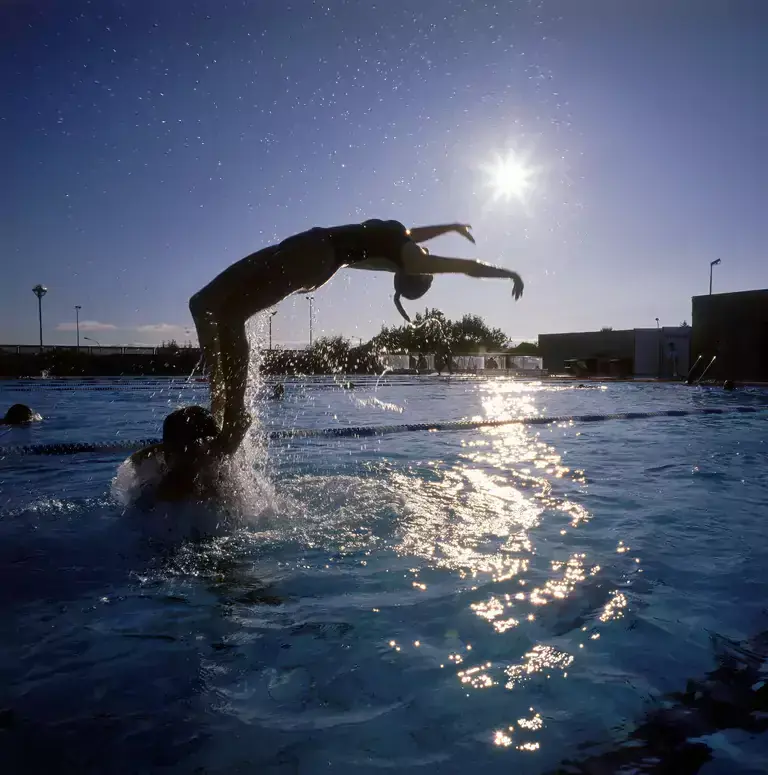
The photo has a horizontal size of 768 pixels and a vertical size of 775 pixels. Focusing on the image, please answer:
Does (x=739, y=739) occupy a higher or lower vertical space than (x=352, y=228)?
lower

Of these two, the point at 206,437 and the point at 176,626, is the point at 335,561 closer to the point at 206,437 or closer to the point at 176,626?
the point at 176,626

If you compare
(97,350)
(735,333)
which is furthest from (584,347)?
(97,350)

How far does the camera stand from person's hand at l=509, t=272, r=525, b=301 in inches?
172

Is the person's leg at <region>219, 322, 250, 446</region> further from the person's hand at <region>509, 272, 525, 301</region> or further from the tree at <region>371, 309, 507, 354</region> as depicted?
the tree at <region>371, 309, 507, 354</region>

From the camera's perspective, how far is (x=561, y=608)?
7.73 feet

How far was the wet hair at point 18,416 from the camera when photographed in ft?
30.7

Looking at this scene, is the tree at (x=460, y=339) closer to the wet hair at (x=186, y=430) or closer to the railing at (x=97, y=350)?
the railing at (x=97, y=350)

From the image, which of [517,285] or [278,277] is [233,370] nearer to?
[278,277]

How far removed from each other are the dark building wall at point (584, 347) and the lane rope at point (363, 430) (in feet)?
84.1

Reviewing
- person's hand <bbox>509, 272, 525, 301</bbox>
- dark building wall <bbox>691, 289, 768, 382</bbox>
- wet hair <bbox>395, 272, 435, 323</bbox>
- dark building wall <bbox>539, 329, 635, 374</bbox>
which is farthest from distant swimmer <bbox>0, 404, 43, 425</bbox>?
dark building wall <bbox>539, 329, 635, 374</bbox>

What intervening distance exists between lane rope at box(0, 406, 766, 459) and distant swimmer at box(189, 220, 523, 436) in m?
2.40

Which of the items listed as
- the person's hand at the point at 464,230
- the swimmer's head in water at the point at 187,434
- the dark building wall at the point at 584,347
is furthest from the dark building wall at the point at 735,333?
the swimmer's head in water at the point at 187,434

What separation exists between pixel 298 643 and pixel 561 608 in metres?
1.06

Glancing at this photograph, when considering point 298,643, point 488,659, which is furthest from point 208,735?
point 488,659
